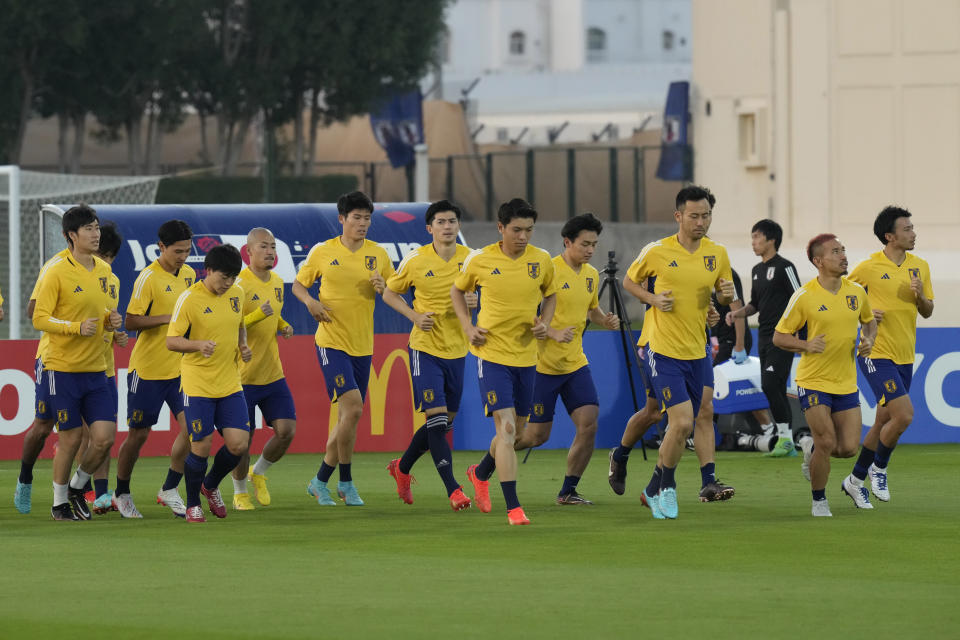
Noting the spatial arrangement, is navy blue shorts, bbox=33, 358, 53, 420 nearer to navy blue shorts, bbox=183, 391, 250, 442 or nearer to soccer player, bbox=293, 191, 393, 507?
A: navy blue shorts, bbox=183, 391, 250, 442

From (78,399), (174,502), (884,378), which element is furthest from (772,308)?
(78,399)

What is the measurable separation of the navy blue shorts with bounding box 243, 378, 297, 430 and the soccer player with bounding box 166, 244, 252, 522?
3.18 feet

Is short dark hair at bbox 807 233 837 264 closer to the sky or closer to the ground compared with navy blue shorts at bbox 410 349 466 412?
closer to the sky

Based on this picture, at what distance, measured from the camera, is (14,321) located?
20.4 metres

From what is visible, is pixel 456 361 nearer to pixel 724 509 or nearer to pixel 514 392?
pixel 514 392

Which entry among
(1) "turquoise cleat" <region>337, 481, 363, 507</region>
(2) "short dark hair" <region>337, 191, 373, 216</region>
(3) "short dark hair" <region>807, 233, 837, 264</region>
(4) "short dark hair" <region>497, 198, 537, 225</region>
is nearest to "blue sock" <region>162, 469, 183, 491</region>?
(1) "turquoise cleat" <region>337, 481, 363, 507</region>

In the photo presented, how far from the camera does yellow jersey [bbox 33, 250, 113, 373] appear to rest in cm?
1205

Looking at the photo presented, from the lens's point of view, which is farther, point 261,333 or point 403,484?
point 403,484

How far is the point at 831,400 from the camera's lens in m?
12.1

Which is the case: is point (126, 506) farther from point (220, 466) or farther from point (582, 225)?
point (582, 225)

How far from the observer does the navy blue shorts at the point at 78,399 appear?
480 inches

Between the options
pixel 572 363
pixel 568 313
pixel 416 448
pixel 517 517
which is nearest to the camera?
pixel 517 517

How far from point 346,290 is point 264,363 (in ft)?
2.70

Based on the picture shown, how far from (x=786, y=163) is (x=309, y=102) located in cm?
3263
